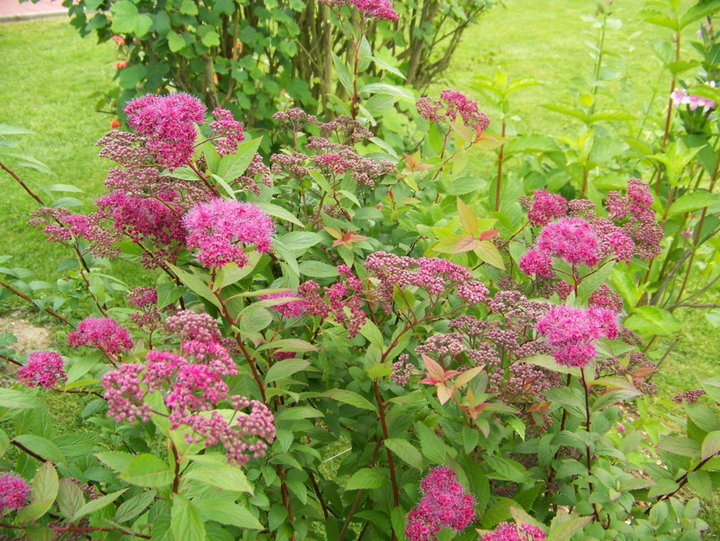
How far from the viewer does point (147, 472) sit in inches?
41.8

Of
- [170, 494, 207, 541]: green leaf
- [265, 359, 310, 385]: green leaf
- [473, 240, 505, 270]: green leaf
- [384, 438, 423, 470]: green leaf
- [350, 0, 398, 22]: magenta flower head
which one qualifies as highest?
[350, 0, 398, 22]: magenta flower head

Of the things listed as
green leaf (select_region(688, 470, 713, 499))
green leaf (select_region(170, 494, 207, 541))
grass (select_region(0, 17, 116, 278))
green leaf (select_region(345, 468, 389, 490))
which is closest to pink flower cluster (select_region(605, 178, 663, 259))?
green leaf (select_region(688, 470, 713, 499))

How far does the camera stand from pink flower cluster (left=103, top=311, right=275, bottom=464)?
3.49 feet

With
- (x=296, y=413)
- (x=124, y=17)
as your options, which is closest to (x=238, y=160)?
(x=296, y=413)

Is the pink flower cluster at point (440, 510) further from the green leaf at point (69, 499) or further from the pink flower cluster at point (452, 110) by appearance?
the pink flower cluster at point (452, 110)

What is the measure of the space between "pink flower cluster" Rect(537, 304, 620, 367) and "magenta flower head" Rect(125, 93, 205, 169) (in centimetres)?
87

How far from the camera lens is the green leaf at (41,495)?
118 cm

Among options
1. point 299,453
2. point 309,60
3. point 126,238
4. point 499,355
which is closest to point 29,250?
point 309,60

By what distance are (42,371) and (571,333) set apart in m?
1.23

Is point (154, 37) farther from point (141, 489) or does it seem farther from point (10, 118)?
point (10, 118)

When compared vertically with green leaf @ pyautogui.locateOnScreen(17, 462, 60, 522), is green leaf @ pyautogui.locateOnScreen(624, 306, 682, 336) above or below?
below

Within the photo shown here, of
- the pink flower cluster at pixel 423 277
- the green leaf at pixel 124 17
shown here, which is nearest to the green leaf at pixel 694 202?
the pink flower cluster at pixel 423 277

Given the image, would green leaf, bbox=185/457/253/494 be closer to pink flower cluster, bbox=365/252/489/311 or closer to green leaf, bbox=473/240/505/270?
pink flower cluster, bbox=365/252/489/311

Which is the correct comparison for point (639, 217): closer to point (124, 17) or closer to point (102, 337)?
point (102, 337)
